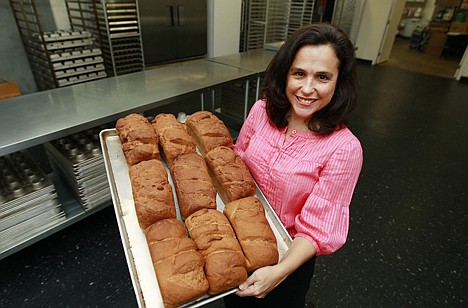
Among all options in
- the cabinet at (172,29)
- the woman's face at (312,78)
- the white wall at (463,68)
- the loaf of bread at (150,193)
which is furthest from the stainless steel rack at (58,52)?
the white wall at (463,68)

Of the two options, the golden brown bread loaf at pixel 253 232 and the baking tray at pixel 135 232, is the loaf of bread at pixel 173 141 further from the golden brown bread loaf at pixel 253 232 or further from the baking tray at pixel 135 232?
the golden brown bread loaf at pixel 253 232

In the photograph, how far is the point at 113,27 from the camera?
3408mm

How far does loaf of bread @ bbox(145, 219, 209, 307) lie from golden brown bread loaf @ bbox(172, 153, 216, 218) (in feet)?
0.45

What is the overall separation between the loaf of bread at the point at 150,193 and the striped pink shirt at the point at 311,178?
1.31 ft

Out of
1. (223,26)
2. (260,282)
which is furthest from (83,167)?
(223,26)

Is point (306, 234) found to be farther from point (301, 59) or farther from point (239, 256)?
point (301, 59)

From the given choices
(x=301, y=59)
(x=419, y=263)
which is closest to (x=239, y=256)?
(x=301, y=59)

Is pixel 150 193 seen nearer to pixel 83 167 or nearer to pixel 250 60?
pixel 83 167

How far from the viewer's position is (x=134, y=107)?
6.07 feet

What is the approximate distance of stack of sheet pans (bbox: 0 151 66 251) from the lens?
167 cm

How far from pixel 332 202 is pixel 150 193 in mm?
680

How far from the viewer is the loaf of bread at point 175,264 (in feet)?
2.72

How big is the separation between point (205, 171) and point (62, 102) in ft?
4.16

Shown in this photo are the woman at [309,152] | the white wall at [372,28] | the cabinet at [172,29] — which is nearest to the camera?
the woman at [309,152]
